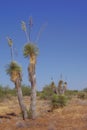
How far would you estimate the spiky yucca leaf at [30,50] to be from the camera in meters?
25.6

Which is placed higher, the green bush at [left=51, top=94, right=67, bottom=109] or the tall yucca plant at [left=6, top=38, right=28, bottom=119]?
the tall yucca plant at [left=6, top=38, right=28, bottom=119]

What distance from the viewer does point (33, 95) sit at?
2642 centimetres

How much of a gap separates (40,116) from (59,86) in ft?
54.6

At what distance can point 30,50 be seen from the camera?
25.8m

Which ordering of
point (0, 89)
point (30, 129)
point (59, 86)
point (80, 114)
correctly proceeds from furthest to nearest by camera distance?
point (0, 89) < point (59, 86) < point (80, 114) < point (30, 129)

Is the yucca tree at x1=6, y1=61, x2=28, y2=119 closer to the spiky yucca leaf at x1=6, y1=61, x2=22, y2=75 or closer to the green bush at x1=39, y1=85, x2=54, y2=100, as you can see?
the spiky yucca leaf at x1=6, y1=61, x2=22, y2=75

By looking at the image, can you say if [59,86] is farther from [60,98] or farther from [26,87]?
[26,87]

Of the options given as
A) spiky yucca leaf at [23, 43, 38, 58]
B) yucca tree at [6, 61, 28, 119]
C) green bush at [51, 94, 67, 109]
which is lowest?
green bush at [51, 94, 67, 109]

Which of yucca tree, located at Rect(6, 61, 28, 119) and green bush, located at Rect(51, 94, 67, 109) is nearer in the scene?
yucca tree, located at Rect(6, 61, 28, 119)

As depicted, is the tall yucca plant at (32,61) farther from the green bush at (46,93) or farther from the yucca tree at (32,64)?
the green bush at (46,93)

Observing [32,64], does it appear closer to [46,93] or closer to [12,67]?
[12,67]

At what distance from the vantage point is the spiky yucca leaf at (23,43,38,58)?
25.6 meters

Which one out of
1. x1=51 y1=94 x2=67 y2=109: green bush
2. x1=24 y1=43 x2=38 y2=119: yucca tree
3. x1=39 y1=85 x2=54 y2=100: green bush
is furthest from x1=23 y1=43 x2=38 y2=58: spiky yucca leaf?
x1=39 y1=85 x2=54 y2=100: green bush

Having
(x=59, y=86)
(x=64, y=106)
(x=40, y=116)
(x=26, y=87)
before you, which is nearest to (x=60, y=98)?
(x=64, y=106)
